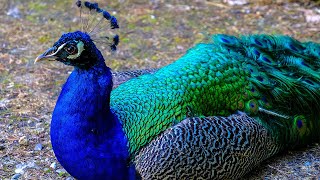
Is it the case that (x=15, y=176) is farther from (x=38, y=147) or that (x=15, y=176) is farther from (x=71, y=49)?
(x=71, y=49)

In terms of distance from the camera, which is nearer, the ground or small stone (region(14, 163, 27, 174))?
→ small stone (region(14, 163, 27, 174))

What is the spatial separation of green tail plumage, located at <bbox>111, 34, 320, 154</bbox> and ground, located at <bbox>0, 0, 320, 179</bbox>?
327 mm

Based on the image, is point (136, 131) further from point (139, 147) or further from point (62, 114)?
point (62, 114)

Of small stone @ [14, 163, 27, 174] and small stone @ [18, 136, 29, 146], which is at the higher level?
small stone @ [18, 136, 29, 146]

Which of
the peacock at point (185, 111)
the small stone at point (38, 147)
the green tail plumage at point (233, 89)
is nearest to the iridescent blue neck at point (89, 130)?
the peacock at point (185, 111)

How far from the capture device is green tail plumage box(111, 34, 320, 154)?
270 cm

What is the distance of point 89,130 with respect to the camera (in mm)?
2539

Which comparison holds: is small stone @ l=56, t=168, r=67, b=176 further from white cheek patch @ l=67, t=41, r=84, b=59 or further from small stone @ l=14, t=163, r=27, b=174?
white cheek patch @ l=67, t=41, r=84, b=59

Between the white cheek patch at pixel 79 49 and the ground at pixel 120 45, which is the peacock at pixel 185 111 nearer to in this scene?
the white cheek patch at pixel 79 49

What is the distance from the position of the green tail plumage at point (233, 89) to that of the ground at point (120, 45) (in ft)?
1.07

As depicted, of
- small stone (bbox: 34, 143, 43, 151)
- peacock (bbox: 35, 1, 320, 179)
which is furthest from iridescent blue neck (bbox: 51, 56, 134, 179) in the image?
small stone (bbox: 34, 143, 43, 151)

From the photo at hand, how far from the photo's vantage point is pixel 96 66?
8.23ft

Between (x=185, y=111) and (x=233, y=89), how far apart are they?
33cm

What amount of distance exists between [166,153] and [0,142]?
1.22 meters
